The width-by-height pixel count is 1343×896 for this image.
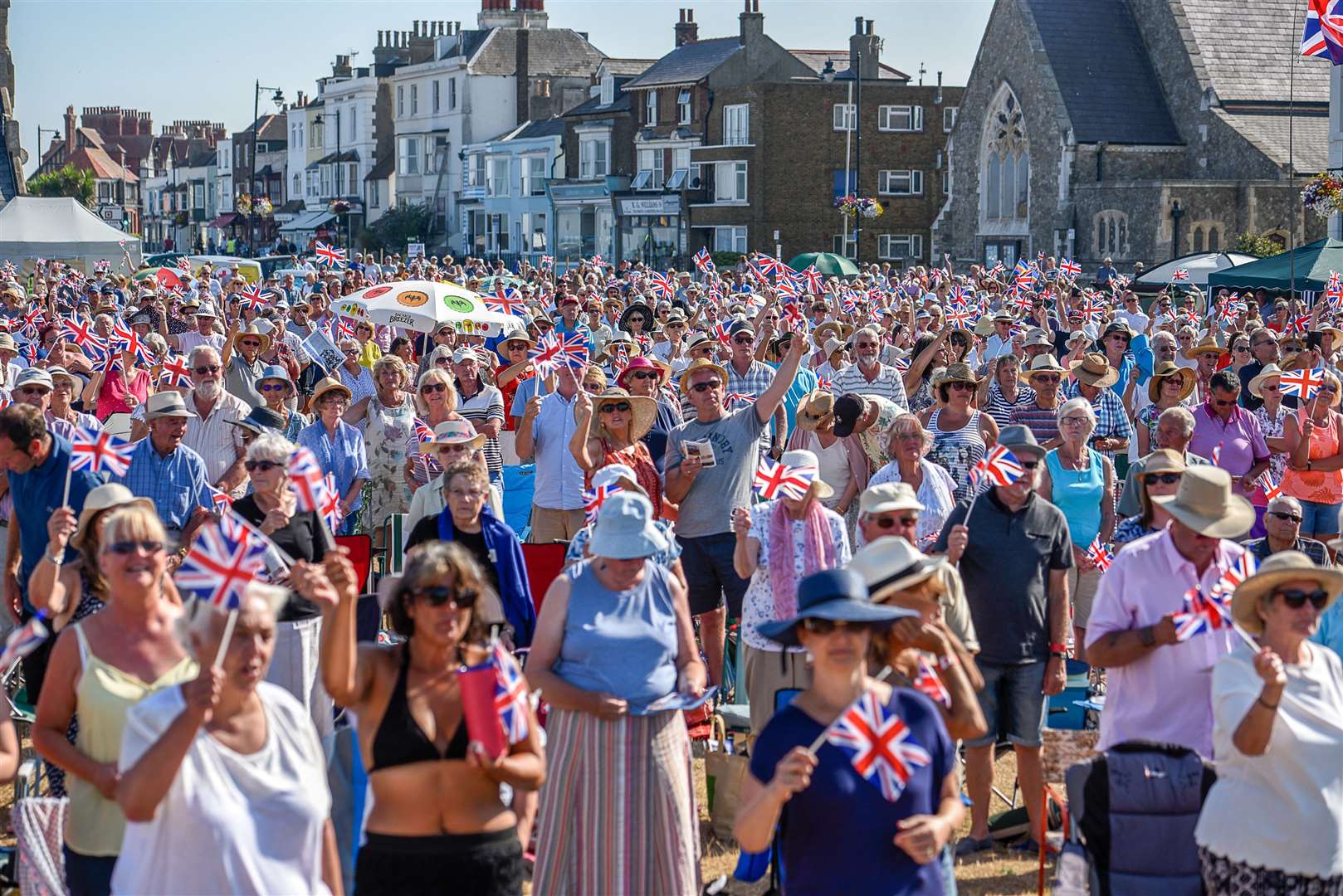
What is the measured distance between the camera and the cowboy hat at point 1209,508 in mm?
5500

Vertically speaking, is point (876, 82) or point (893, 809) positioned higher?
point (876, 82)

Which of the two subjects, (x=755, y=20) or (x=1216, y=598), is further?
(x=755, y=20)

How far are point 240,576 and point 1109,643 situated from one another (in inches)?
103

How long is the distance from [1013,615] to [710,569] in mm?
2127

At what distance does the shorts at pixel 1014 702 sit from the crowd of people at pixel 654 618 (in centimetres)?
2

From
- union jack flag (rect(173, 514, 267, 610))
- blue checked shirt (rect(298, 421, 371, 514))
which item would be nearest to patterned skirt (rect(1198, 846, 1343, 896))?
union jack flag (rect(173, 514, 267, 610))

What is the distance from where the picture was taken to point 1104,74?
175 feet

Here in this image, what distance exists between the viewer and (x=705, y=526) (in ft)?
27.9

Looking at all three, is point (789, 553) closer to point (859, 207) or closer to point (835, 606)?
point (835, 606)

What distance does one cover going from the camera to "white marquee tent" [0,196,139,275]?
1534 inches

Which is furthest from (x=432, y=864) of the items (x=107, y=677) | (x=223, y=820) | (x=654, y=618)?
(x=654, y=618)

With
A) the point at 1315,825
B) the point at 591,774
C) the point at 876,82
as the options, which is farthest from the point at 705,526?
the point at 876,82

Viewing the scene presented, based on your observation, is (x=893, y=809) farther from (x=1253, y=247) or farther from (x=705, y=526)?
(x=1253, y=247)

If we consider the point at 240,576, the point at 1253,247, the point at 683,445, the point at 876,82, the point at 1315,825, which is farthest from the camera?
the point at 876,82
